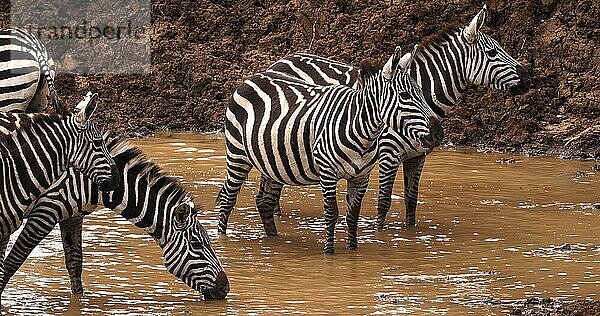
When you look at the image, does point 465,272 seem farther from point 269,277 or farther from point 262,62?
point 262,62

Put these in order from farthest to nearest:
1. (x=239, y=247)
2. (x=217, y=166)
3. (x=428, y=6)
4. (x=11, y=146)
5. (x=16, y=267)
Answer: (x=428, y=6) → (x=217, y=166) → (x=239, y=247) → (x=16, y=267) → (x=11, y=146)

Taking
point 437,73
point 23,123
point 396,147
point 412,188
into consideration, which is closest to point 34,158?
point 23,123

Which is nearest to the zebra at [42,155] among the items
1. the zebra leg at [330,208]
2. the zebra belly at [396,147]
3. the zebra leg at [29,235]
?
the zebra leg at [29,235]

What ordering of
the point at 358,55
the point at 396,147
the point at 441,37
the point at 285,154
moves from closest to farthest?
the point at 285,154 → the point at 396,147 → the point at 441,37 → the point at 358,55

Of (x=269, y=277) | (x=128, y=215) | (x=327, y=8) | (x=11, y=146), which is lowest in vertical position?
(x=269, y=277)

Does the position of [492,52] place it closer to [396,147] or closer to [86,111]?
[396,147]

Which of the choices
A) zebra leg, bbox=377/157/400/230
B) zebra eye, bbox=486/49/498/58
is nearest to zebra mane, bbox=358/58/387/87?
zebra leg, bbox=377/157/400/230

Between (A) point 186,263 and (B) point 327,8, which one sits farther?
(B) point 327,8

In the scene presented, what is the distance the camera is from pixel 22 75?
1311 cm

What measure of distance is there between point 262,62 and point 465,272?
11429 millimetres

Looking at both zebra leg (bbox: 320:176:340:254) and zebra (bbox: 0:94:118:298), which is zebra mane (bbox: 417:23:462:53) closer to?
zebra leg (bbox: 320:176:340:254)

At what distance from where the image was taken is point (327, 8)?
883 inches

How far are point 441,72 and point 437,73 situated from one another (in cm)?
5

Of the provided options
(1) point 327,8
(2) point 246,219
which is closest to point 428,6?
→ (1) point 327,8
